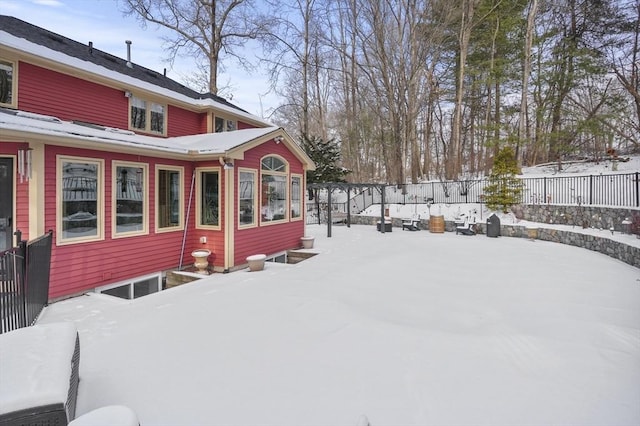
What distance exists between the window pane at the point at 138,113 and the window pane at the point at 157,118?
208mm

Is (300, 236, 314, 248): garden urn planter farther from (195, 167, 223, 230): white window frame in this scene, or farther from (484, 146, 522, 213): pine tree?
(484, 146, 522, 213): pine tree

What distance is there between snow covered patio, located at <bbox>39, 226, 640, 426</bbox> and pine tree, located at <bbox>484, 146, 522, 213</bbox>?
6.81 meters

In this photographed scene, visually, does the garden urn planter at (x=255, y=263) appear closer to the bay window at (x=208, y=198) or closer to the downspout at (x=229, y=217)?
the downspout at (x=229, y=217)

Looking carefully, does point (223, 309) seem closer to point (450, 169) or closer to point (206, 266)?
point (206, 266)

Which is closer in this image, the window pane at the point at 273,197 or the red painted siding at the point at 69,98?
the red painted siding at the point at 69,98

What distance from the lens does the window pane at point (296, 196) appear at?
9625mm

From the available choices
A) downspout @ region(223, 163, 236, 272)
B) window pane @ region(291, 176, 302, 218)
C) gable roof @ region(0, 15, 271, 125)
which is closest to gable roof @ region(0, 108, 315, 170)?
downspout @ region(223, 163, 236, 272)

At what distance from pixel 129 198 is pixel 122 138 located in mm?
1123

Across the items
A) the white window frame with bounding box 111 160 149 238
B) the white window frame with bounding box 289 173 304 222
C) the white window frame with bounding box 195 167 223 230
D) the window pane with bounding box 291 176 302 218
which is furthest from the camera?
the window pane with bounding box 291 176 302 218

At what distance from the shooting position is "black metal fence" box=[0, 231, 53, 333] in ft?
11.1

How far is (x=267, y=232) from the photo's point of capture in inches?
333

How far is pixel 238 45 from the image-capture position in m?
17.2

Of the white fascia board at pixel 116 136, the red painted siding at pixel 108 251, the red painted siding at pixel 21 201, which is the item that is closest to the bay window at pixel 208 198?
the red painted siding at pixel 108 251

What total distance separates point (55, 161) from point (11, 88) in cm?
207
